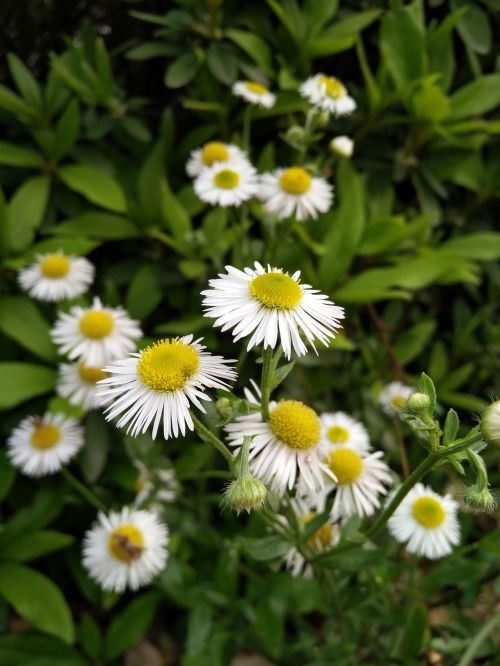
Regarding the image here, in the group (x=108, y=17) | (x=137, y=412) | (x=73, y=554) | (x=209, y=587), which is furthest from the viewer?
(x=108, y=17)

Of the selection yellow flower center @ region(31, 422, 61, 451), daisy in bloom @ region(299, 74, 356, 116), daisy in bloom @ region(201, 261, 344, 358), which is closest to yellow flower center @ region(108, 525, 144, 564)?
yellow flower center @ region(31, 422, 61, 451)

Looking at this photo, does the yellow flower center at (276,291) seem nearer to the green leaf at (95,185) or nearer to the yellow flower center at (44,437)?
the yellow flower center at (44,437)

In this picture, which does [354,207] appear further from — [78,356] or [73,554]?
[73,554]

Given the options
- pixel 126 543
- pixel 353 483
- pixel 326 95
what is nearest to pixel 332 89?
pixel 326 95

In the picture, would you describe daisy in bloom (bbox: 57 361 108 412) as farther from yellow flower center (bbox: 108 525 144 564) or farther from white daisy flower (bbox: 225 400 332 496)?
white daisy flower (bbox: 225 400 332 496)

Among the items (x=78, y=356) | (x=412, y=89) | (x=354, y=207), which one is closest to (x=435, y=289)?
(x=354, y=207)

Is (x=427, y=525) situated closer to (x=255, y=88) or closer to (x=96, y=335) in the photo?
(x=96, y=335)
